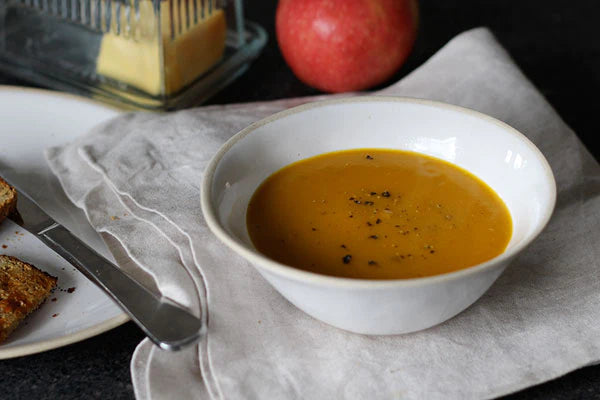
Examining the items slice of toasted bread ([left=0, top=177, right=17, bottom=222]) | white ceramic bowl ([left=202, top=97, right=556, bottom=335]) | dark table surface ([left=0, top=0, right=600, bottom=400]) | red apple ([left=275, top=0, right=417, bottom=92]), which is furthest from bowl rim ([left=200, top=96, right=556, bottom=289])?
red apple ([left=275, top=0, right=417, bottom=92])

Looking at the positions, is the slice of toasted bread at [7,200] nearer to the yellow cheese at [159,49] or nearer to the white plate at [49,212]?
the white plate at [49,212]

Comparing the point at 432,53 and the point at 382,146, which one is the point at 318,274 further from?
the point at 432,53

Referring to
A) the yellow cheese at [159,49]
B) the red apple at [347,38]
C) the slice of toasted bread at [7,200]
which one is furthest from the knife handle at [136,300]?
the red apple at [347,38]

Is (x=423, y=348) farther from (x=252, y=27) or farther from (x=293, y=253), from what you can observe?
(x=252, y=27)

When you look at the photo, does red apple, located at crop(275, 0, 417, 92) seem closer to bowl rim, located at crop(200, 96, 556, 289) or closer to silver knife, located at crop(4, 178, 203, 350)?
bowl rim, located at crop(200, 96, 556, 289)

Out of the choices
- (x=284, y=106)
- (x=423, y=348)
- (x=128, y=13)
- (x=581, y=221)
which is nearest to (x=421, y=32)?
(x=284, y=106)
